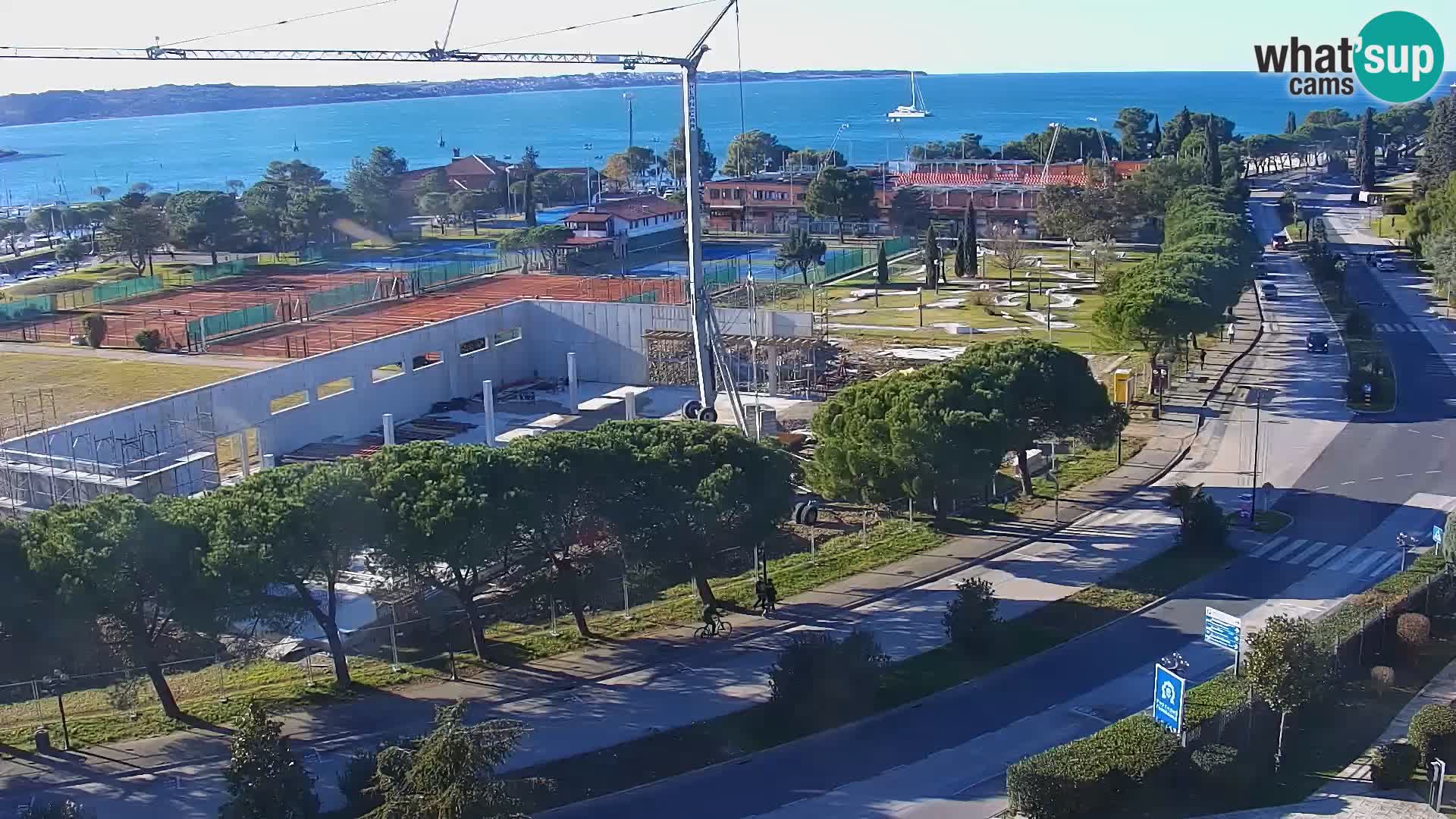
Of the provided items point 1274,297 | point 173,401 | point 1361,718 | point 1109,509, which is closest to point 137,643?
point 173,401

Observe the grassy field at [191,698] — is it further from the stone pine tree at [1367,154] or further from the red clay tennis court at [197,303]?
the stone pine tree at [1367,154]

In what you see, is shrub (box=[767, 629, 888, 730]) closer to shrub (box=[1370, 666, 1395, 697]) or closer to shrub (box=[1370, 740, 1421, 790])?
shrub (box=[1370, 740, 1421, 790])

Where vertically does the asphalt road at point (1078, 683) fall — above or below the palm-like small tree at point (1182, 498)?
below

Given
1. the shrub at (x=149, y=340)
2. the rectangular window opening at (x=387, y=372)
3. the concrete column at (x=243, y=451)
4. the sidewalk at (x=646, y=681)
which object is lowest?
the sidewalk at (x=646, y=681)

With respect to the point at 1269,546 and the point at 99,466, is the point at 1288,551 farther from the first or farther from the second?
the point at 99,466

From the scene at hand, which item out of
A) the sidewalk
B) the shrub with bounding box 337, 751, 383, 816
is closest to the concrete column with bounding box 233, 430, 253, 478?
the sidewalk

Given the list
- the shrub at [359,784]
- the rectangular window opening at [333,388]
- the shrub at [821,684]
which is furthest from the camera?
the rectangular window opening at [333,388]

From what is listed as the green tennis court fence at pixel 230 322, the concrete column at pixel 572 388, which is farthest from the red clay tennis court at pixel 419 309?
the concrete column at pixel 572 388

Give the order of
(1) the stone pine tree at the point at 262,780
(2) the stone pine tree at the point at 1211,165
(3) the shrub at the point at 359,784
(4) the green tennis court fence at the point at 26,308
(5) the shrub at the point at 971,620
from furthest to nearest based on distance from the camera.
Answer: (2) the stone pine tree at the point at 1211,165
(4) the green tennis court fence at the point at 26,308
(5) the shrub at the point at 971,620
(3) the shrub at the point at 359,784
(1) the stone pine tree at the point at 262,780
